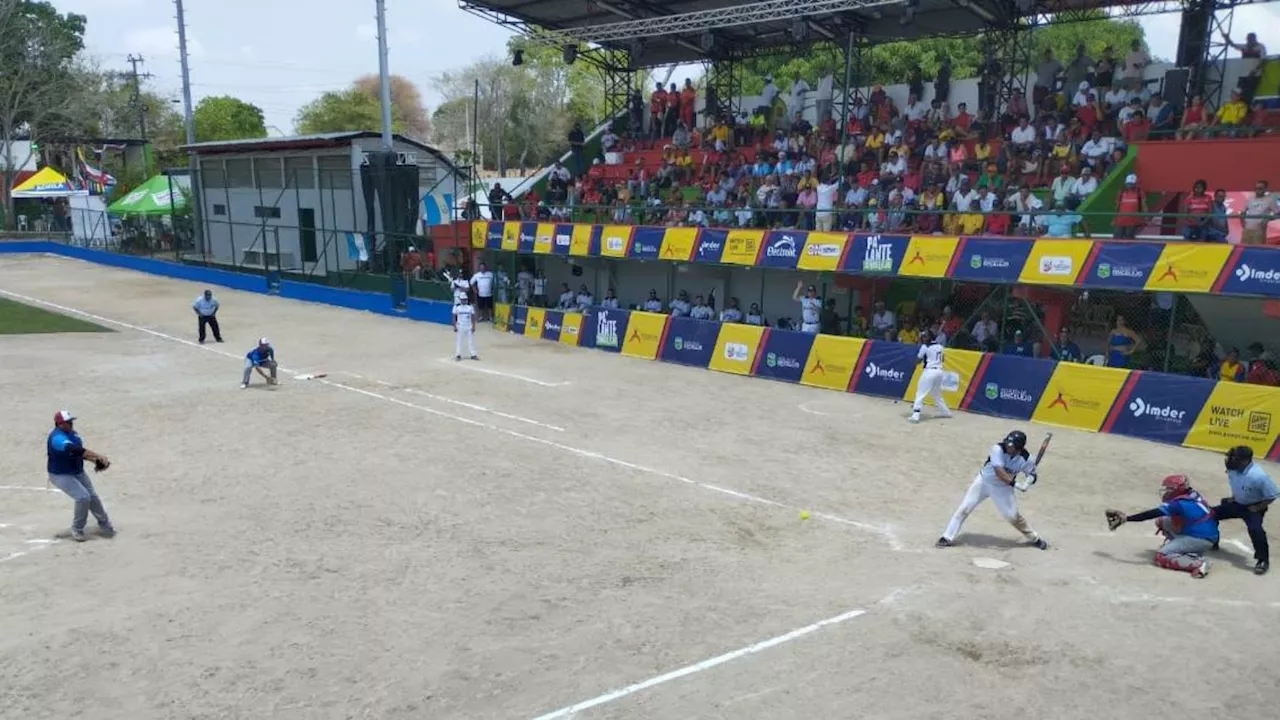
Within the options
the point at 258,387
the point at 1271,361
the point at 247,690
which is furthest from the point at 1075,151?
the point at 247,690

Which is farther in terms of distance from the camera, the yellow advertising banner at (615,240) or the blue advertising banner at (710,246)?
the yellow advertising banner at (615,240)

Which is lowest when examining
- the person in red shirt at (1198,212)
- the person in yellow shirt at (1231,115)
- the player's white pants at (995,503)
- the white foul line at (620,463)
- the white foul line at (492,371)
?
the white foul line at (620,463)

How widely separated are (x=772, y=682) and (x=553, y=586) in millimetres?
2798

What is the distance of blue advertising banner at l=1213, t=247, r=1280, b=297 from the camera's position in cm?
1531

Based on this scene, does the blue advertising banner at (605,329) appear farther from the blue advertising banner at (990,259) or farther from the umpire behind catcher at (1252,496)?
the umpire behind catcher at (1252,496)

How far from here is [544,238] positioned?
2844cm

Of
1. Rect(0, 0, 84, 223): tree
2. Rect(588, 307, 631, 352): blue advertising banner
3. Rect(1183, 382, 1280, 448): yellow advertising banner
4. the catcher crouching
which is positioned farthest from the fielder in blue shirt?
Rect(0, 0, 84, 223): tree

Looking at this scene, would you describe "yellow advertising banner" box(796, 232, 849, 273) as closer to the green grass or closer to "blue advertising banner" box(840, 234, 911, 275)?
"blue advertising banner" box(840, 234, 911, 275)

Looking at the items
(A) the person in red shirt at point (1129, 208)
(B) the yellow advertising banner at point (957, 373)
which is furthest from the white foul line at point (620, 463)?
(A) the person in red shirt at point (1129, 208)

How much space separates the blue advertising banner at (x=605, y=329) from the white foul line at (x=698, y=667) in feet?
53.6

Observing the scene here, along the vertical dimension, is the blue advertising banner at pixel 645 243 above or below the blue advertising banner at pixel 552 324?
above

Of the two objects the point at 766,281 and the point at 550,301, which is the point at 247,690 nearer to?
the point at 766,281

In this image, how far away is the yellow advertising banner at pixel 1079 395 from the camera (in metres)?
16.4

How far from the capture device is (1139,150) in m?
20.3
